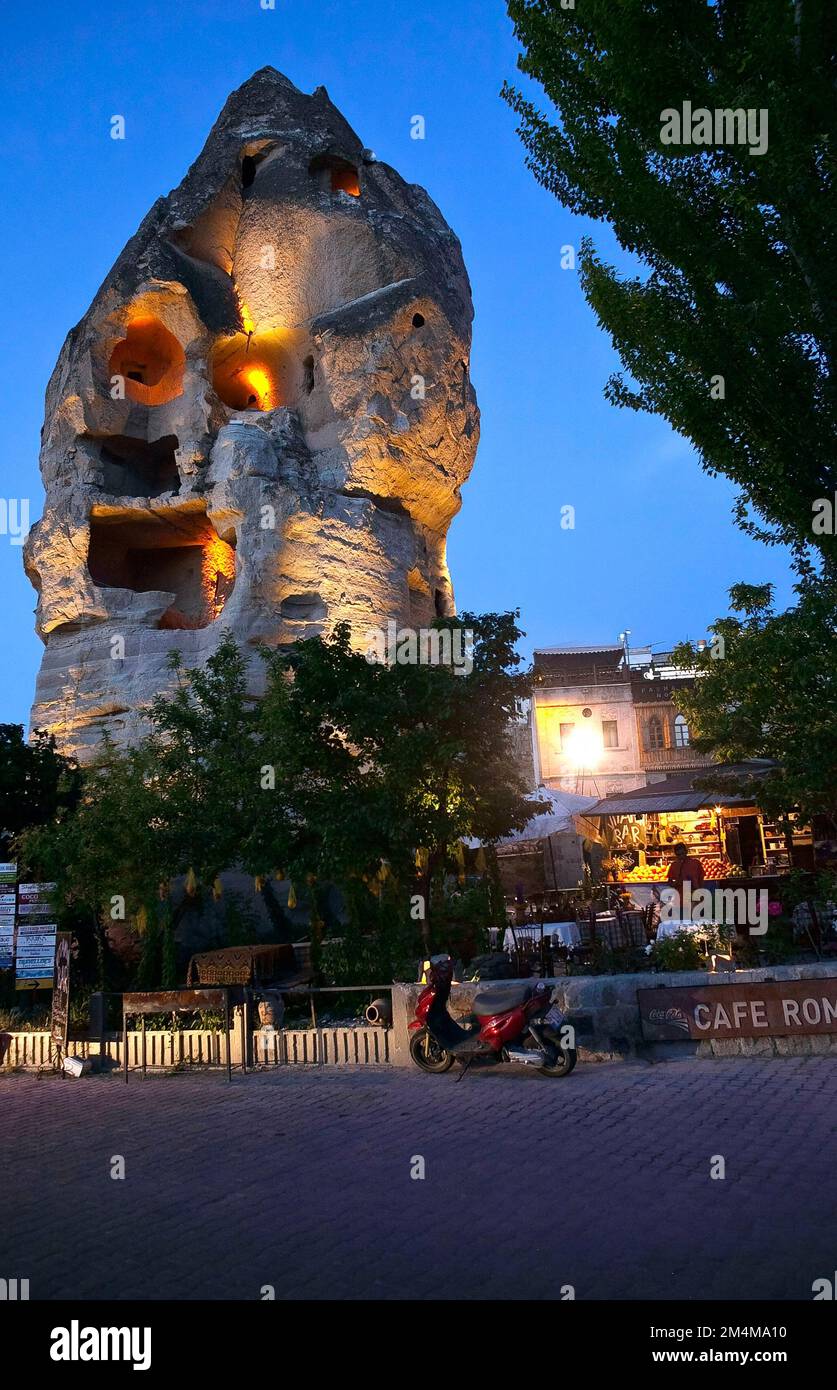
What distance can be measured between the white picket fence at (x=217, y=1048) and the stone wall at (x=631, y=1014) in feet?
5.32

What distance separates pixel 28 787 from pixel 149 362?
2071 centimetres

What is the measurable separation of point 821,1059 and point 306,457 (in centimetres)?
2623

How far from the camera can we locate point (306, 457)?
31016 mm

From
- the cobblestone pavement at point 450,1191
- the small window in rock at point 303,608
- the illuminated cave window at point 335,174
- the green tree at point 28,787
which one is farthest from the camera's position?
the illuminated cave window at point 335,174

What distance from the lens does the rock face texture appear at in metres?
29.5

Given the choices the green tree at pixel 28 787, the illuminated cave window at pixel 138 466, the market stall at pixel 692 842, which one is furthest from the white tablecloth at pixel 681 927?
the illuminated cave window at pixel 138 466

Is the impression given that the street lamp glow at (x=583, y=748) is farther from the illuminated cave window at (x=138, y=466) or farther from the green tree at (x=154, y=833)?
the green tree at (x=154, y=833)

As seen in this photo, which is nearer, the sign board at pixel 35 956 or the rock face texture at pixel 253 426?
the sign board at pixel 35 956

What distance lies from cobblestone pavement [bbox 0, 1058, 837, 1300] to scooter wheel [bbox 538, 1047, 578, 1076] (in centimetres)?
15

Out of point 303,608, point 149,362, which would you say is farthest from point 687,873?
point 149,362

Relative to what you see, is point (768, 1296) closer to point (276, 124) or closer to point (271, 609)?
point (271, 609)

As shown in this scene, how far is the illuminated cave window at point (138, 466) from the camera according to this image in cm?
3288

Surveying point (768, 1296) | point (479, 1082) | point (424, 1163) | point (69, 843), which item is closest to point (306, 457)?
point (69, 843)

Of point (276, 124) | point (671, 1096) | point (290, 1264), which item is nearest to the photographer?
point (290, 1264)
